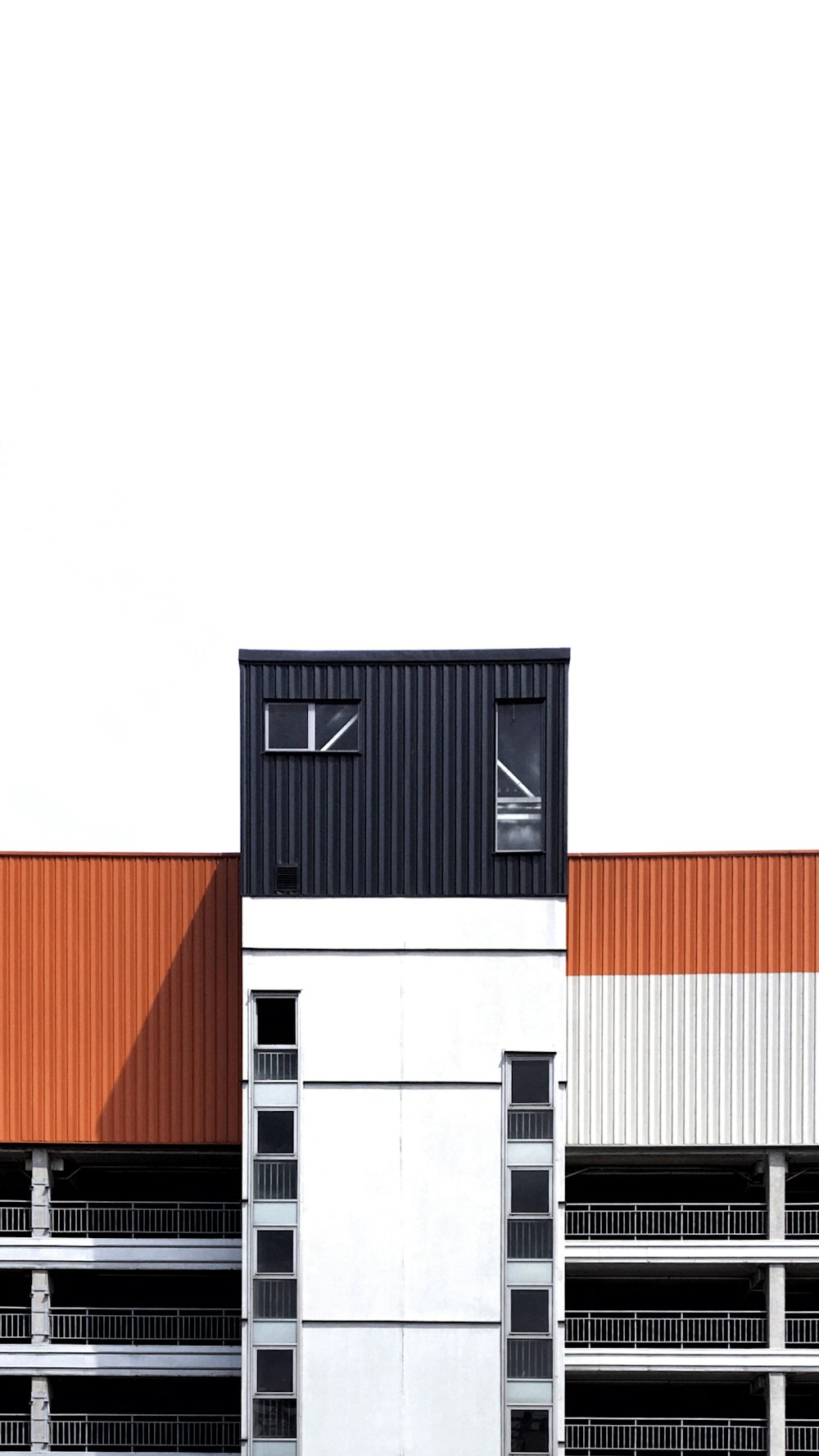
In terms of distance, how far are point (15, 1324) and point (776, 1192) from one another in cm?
2065

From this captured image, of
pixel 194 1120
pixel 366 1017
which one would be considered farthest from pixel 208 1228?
pixel 366 1017

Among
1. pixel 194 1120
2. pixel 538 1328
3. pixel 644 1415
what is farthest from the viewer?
pixel 644 1415

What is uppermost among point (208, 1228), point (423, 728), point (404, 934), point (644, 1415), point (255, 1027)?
point (423, 728)

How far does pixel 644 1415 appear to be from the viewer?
140ft

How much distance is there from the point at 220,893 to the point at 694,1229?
53.2 ft

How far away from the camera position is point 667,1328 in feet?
136

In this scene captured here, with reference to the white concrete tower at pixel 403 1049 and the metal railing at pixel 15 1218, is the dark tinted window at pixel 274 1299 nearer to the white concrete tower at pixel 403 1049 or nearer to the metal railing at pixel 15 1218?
the white concrete tower at pixel 403 1049

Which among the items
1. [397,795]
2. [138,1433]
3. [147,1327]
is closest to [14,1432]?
[138,1433]

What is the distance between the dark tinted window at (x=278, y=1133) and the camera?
35.8 m

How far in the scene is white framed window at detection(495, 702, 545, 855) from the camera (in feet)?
→ 118

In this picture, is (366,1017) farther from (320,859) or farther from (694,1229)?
(694,1229)

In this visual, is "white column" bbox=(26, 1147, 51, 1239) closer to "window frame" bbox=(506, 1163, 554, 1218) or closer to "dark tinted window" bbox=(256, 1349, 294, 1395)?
"dark tinted window" bbox=(256, 1349, 294, 1395)

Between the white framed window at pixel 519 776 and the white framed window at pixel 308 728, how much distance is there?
11.4 feet

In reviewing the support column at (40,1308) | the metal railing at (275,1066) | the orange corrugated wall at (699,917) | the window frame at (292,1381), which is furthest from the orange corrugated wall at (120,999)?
the orange corrugated wall at (699,917)
